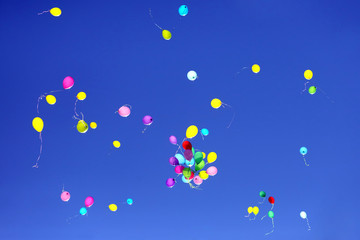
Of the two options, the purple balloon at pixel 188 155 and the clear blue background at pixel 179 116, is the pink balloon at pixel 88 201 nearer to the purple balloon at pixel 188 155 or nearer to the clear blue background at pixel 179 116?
the clear blue background at pixel 179 116

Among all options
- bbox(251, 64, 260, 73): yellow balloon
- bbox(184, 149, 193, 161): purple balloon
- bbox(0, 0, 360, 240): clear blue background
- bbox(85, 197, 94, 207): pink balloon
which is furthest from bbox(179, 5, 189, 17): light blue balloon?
bbox(85, 197, 94, 207): pink balloon

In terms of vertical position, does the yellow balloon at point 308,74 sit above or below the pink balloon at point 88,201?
above

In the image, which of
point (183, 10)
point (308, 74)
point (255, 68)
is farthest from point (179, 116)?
point (308, 74)

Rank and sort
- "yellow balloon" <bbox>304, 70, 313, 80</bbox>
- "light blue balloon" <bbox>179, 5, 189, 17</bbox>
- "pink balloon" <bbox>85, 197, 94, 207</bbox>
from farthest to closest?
"yellow balloon" <bbox>304, 70, 313, 80</bbox>, "pink balloon" <bbox>85, 197, 94, 207</bbox>, "light blue balloon" <bbox>179, 5, 189, 17</bbox>

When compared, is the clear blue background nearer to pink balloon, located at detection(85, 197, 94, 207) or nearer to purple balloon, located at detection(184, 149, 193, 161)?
pink balloon, located at detection(85, 197, 94, 207)

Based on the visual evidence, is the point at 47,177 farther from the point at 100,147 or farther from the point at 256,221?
the point at 256,221

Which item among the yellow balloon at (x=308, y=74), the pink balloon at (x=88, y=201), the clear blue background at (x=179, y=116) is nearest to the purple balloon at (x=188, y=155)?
the clear blue background at (x=179, y=116)

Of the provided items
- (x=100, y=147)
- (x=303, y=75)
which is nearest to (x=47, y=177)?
(x=100, y=147)

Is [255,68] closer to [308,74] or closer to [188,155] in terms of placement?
[308,74]
